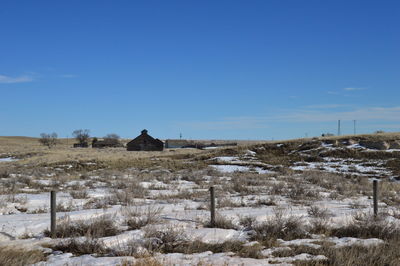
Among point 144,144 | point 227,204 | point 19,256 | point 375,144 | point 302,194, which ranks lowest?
point 302,194

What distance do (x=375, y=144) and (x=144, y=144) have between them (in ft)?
159

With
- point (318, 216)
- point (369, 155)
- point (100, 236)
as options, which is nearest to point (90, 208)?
point (100, 236)

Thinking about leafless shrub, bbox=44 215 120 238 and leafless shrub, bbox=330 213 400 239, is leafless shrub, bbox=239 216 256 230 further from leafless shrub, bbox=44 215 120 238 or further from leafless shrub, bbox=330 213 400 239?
leafless shrub, bbox=44 215 120 238

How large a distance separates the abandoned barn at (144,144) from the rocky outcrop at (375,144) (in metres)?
45.1

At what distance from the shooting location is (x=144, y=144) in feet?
267

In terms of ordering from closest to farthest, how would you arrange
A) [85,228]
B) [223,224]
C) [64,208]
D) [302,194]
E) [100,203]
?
[85,228] → [223,224] → [64,208] → [100,203] → [302,194]

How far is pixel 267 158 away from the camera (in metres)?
42.5

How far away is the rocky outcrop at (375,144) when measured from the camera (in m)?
41.5

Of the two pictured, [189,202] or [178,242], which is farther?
[189,202]

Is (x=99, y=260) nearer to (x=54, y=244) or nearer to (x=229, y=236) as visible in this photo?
(x=54, y=244)

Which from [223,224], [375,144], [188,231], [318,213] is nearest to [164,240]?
[188,231]

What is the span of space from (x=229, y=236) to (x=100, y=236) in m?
2.78

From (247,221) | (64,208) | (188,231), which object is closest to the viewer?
(188,231)

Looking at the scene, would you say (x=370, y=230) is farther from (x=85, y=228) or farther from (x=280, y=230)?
(x=85, y=228)
